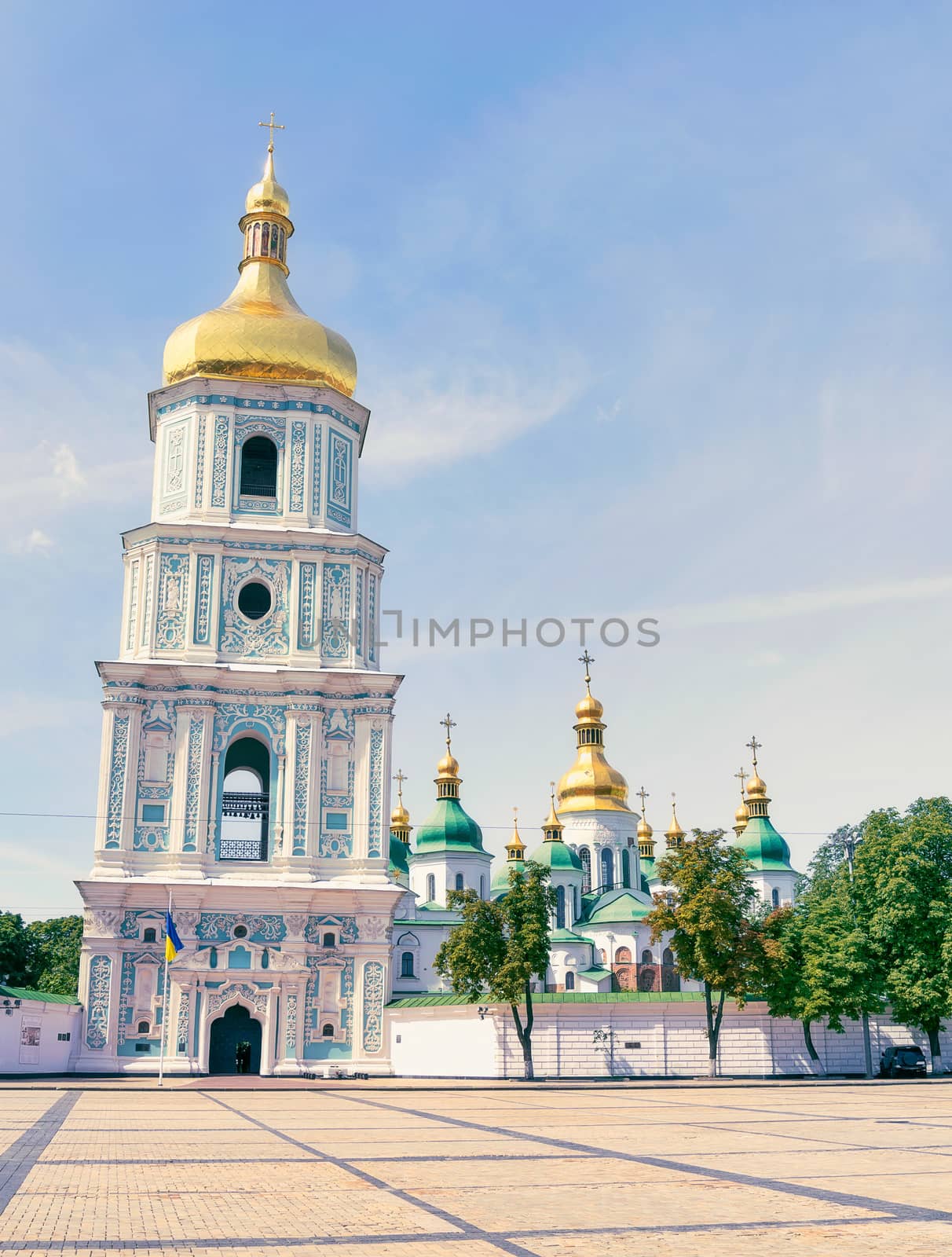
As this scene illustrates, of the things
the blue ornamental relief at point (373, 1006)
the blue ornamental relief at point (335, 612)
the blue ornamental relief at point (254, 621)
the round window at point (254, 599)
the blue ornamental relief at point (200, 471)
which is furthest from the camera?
the blue ornamental relief at point (200, 471)

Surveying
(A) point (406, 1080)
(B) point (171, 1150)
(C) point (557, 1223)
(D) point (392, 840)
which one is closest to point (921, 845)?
(A) point (406, 1080)

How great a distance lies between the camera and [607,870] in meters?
76.0

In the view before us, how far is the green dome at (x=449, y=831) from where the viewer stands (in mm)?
71375

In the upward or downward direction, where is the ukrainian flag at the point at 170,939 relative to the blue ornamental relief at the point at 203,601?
downward

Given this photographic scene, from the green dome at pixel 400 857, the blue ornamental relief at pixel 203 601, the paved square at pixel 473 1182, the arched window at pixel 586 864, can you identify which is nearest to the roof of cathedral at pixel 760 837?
the arched window at pixel 586 864

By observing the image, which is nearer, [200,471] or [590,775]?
[200,471]

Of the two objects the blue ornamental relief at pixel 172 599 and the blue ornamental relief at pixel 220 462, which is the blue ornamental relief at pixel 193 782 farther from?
the blue ornamental relief at pixel 220 462

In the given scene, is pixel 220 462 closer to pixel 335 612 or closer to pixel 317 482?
pixel 317 482

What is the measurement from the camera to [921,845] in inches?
1577

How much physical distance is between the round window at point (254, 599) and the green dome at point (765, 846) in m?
44.4

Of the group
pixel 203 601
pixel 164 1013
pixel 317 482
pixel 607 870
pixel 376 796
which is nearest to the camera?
pixel 164 1013

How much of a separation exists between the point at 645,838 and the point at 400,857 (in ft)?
66.6

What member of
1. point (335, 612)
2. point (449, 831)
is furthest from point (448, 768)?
point (335, 612)

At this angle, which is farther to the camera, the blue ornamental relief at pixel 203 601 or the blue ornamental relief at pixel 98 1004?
the blue ornamental relief at pixel 203 601
